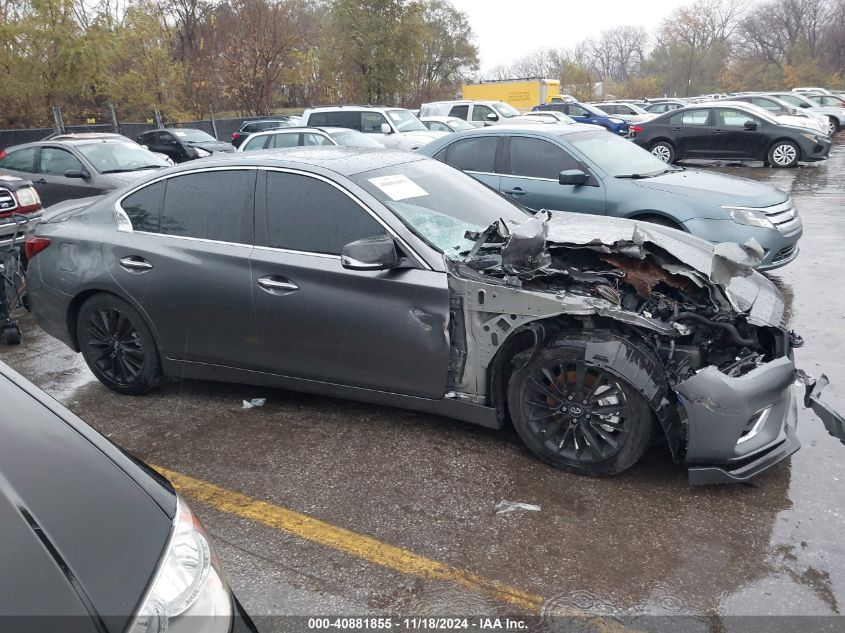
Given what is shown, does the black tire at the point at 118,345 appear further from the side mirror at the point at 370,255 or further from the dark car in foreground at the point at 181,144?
the dark car in foreground at the point at 181,144

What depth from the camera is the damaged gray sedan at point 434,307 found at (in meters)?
3.33

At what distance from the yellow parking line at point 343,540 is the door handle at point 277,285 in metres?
1.13

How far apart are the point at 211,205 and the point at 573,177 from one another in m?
3.74

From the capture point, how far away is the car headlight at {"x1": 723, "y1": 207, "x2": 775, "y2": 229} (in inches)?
250

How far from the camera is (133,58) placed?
1067 inches

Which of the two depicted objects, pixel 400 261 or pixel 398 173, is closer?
pixel 400 261

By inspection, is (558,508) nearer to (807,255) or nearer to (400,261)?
(400,261)

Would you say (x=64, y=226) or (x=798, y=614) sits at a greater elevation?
(x=64, y=226)

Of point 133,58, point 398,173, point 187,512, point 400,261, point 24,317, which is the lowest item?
point 24,317

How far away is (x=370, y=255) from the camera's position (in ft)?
11.9

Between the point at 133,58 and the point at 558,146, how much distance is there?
2511cm

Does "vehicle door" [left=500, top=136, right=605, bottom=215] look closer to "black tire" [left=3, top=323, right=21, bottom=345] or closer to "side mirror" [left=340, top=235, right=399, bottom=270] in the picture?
"side mirror" [left=340, top=235, right=399, bottom=270]

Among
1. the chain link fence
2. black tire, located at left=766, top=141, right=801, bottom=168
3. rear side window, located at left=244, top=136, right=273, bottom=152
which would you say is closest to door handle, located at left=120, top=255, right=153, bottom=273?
rear side window, located at left=244, top=136, right=273, bottom=152

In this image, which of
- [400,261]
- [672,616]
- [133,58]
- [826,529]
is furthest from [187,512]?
[133,58]
